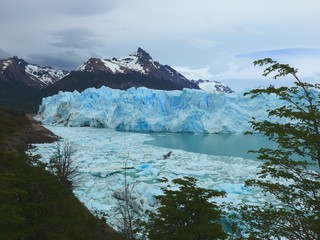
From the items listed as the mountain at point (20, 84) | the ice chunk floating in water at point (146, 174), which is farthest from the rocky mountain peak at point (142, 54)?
the ice chunk floating in water at point (146, 174)

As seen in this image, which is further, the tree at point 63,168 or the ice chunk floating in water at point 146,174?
the ice chunk floating in water at point 146,174

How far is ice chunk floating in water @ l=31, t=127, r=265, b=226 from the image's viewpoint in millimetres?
13734

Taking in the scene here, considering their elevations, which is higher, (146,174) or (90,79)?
(90,79)

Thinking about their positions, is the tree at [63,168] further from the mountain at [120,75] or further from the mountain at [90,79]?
the mountain at [120,75]

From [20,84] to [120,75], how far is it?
5830 cm

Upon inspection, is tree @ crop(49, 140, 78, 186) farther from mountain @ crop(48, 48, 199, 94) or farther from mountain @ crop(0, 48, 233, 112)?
mountain @ crop(48, 48, 199, 94)

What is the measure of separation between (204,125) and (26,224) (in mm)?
43911

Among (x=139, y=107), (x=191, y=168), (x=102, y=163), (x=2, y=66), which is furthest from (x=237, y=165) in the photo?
(x=2, y=66)

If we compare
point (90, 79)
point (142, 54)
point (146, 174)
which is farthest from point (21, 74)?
point (146, 174)

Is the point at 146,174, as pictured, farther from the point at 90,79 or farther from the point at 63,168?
the point at 90,79

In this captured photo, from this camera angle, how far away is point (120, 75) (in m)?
135

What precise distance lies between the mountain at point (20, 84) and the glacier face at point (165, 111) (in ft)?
153

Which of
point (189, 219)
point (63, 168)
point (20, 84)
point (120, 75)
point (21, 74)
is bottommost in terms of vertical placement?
point (63, 168)

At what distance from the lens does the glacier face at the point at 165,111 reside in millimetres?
48469
